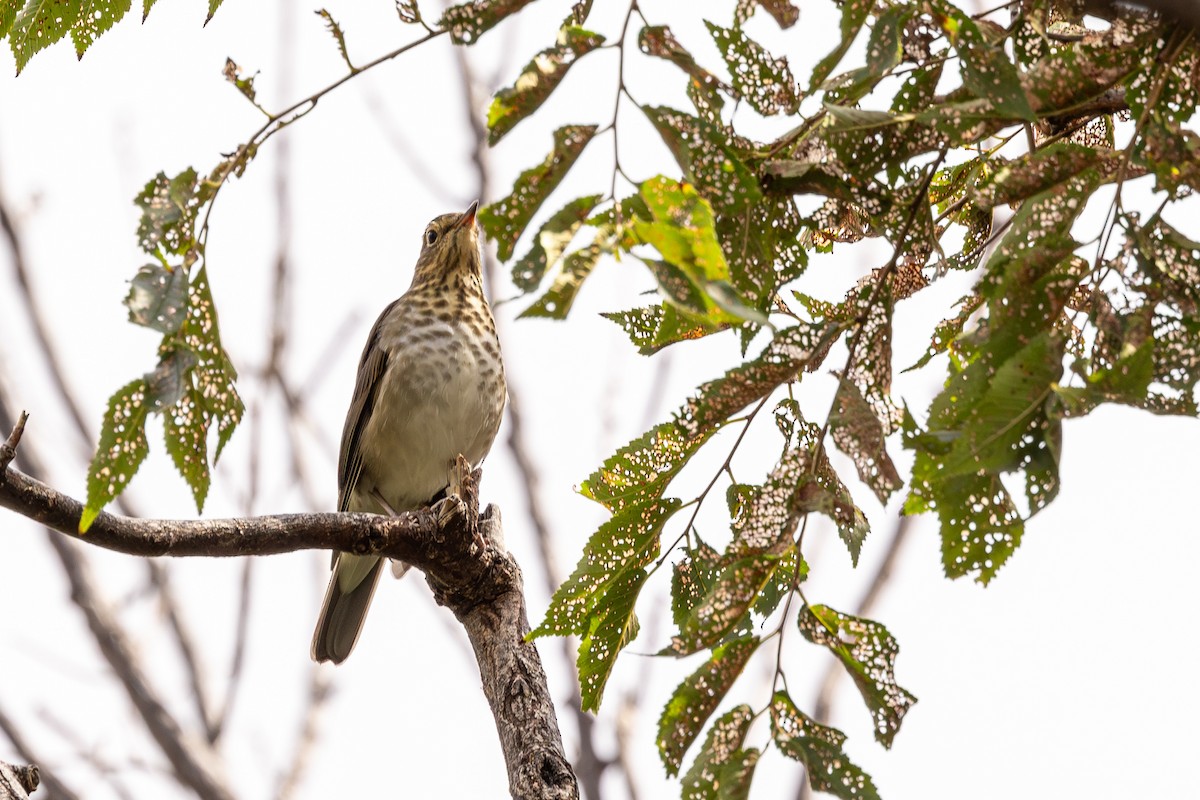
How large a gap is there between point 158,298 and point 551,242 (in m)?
0.65

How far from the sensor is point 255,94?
2.12m

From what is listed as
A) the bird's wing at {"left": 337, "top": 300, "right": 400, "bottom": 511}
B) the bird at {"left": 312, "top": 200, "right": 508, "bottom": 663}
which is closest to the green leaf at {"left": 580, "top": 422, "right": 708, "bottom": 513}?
the bird at {"left": 312, "top": 200, "right": 508, "bottom": 663}

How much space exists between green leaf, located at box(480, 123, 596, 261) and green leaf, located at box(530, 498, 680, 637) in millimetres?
676

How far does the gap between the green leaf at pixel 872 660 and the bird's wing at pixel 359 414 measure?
3791 mm

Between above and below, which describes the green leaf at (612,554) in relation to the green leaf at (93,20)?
below

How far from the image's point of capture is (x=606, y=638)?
2.28 meters

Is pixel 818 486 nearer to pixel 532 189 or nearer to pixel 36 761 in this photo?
pixel 532 189

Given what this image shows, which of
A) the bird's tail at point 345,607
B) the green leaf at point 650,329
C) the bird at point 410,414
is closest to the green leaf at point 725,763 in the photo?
the green leaf at point 650,329

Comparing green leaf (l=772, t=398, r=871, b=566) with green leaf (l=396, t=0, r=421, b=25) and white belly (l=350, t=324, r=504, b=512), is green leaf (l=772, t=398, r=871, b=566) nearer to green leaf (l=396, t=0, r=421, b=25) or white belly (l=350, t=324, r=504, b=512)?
green leaf (l=396, t=0, r=421, b=25)

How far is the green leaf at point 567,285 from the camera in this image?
1565 mm

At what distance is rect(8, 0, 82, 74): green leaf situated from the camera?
2.22m

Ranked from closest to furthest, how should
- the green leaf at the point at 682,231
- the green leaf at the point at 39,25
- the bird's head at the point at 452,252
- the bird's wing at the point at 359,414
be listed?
1. the green leaf at the point at 682,231
2. the green leaf at the point at 39,25
3. the bird's wing at the point at 359,414
4. the bird's head at the point at 452,252

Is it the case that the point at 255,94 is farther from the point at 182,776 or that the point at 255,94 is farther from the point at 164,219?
the point at 182,776

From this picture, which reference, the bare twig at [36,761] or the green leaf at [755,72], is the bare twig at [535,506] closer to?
the bare twig at [36,761]
